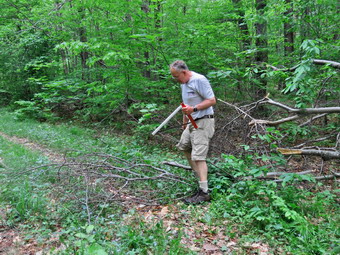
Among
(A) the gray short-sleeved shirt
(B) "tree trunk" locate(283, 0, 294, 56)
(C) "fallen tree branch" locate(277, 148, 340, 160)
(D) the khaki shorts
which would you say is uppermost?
(B) "tree trunk" locate(283, 0, 294, 56)

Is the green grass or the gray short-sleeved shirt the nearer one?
the green grass

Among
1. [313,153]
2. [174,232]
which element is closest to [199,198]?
[174,232]

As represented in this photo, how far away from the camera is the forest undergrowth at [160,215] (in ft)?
9.20

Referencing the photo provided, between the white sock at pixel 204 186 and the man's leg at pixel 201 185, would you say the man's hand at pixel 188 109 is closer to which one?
the man's leg at pixel 201 185

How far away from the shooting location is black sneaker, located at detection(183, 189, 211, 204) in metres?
3.80

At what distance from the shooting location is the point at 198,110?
3686mm

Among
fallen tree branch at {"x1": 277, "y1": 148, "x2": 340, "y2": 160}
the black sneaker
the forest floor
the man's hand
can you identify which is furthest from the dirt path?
fallen tree branch at {"x1": 277, "y1": 148, "x2": 340, "y2": 160}

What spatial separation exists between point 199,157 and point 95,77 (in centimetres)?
775

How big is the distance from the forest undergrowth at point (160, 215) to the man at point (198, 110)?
0.41 meters

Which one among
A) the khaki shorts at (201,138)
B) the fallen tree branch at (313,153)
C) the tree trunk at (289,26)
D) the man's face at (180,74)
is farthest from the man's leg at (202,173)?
the tree trunk at (289,26)

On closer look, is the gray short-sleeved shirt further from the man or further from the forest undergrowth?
the forest undergrowth

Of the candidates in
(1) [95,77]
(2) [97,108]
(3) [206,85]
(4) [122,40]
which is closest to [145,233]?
→ (3) [206,85]

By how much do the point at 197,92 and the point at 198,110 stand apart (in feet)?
0.93

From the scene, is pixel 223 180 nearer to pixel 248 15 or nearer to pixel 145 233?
pixel 145 233
